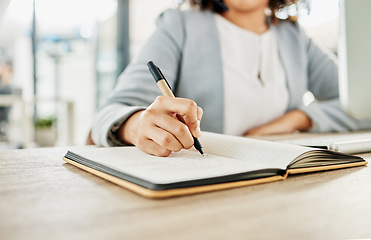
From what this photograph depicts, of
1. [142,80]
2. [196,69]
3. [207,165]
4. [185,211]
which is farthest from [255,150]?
[196,69]

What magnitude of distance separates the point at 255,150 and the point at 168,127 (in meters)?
0.14

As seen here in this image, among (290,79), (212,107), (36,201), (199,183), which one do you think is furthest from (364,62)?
(290,79)

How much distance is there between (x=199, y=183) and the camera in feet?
1.18

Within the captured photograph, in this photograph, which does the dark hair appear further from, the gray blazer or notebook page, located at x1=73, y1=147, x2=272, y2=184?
notebook page, located at x1=73, y1=147, x2=272, y2=184

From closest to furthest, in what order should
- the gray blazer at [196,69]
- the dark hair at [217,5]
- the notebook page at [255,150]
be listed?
the notebook page at [255,150] → the gray blazer at [196,69] → the dark hair at [217,5]

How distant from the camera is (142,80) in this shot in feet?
3.14

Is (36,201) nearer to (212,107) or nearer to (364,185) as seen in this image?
A: (364,185)

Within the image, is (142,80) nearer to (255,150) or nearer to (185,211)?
(255,150)

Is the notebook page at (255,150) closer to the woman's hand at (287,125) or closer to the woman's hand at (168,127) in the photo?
the woman's hand at (168,127)

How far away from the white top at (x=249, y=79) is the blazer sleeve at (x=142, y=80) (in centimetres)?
18

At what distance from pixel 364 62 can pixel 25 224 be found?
1.36ft

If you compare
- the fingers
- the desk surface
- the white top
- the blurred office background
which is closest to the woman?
the white top

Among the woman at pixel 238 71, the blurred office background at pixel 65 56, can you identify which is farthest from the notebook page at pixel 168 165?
the blurred office background at pixel 65 56

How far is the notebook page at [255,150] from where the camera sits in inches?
18.6
